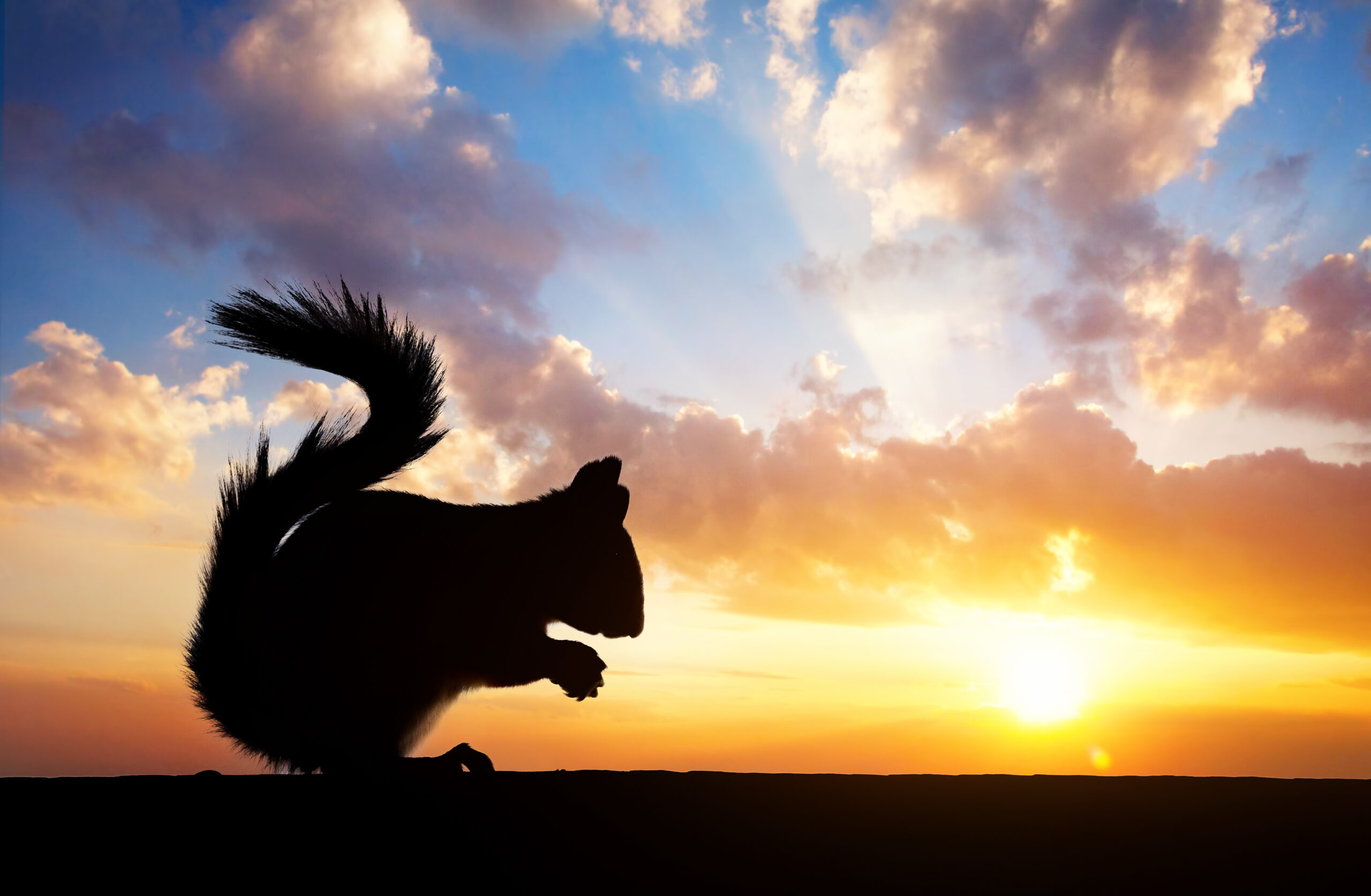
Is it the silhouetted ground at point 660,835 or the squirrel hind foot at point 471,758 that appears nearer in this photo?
the silhouetted ground at point 660,835

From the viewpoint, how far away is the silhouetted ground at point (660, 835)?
79.4 inches

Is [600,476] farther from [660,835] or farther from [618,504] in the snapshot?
[660,835]

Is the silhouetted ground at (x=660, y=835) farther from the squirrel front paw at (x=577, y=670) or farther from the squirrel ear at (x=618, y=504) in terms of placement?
the squirrel ear at (x=618, y=504)

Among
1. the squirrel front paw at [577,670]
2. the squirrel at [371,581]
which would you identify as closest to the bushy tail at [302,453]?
the squirrel at [371,581]

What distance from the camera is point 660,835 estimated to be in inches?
92.9

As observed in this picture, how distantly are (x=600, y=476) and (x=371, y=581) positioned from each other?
136 centimetres

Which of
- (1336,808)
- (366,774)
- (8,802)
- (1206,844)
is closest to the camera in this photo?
(8,802)

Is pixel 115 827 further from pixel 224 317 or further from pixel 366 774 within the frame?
pixel 224 317

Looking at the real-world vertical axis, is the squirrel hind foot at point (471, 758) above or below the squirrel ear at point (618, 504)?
below

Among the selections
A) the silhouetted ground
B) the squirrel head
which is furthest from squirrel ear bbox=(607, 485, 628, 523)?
the silhouetted ground

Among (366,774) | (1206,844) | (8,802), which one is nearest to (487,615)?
(366,774)

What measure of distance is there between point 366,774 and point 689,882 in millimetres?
1560

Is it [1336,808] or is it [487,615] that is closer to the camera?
[1336,808]

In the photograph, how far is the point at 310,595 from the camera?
3805 millimetres
